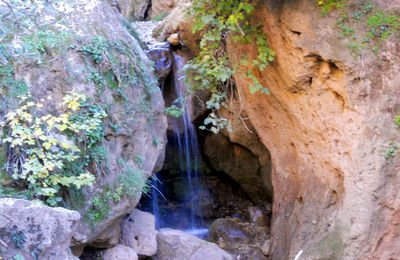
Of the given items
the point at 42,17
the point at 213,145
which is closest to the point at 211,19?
the point at 42,17

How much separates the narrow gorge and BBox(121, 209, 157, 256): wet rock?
15 millimetres

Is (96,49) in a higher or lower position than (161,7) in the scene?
lower

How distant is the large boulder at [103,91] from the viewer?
501cm

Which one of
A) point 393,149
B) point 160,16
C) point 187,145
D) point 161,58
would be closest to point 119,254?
point 393,149

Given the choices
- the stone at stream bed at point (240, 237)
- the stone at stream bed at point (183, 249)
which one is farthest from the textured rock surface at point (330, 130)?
the stone at stream bed at point (183, 249)

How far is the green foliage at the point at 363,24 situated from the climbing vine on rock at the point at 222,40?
946mm

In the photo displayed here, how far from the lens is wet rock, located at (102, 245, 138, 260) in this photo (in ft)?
17.6

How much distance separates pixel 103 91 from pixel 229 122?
65.9 inches

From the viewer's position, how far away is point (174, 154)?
33.0 ft

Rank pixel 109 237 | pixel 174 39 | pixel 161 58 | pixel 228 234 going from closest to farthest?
pixel 109 237
pixel 228 234
pixel 161 58
pixel 174 39

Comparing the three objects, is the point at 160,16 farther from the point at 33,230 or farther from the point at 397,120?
the point at 33,230

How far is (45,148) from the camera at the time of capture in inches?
180

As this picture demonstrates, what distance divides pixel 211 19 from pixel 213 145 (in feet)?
15.3

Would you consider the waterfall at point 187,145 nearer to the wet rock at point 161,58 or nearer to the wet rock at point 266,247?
the wet rock at point 161,58
